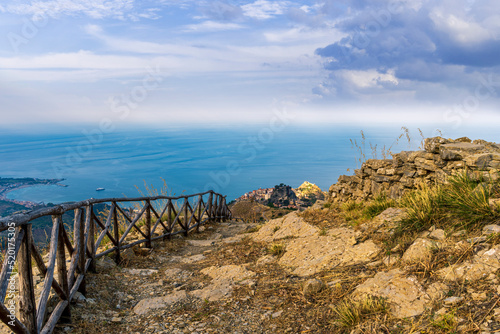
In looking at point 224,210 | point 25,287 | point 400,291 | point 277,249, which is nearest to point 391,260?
point 400,291

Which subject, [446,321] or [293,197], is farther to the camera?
Answer: [293,197]

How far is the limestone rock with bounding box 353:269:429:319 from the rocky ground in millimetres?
10

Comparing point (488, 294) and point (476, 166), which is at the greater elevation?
point (476, 166)

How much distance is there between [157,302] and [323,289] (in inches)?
97.2

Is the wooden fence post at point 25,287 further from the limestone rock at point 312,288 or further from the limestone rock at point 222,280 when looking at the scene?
the limestone rock at point 312,288

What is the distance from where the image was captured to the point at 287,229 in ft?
24.9

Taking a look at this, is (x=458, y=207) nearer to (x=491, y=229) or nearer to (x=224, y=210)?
(x=491, y=229)

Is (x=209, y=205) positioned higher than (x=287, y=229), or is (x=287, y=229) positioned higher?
(x=287, y=229)

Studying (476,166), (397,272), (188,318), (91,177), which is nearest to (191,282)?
(188,318)

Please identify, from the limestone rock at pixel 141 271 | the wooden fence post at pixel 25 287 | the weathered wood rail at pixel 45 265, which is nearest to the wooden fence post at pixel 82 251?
the weathered wood rail at pixel 45 265

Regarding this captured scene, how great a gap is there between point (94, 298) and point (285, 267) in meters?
3.11

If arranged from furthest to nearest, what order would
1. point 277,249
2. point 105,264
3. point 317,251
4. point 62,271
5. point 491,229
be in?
1. point 277,249
2. point 105,264
3. point 317,251
4. point 62,271
5. point 491,229

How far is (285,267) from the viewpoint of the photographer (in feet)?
17.1

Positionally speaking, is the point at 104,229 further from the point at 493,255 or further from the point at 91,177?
the point at 91,177
